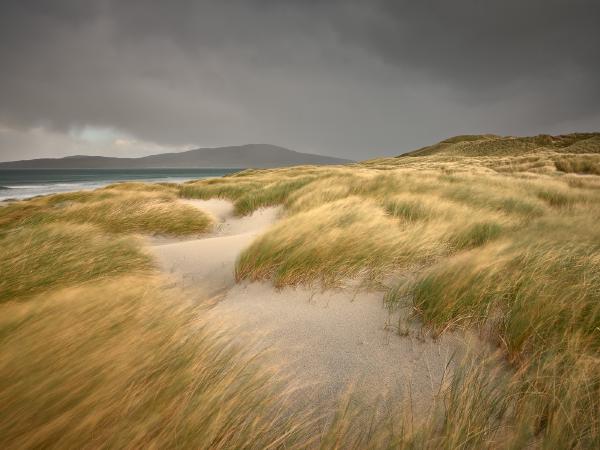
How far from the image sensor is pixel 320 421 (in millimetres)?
966

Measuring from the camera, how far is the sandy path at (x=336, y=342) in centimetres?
112

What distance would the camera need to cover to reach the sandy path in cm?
112

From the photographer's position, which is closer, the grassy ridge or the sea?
the grassy ridge

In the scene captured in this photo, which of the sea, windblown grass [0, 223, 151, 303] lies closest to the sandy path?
windblown grass [0, 223, 151, 303]

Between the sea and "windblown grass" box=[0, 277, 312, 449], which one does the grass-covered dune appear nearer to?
"windblown grass" box=[0, 277, 312, 449]

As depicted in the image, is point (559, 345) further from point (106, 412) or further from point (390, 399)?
point (106, 412)

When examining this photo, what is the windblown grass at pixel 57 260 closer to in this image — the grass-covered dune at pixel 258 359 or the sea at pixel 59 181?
the grass-covered dune at pixel 258 359

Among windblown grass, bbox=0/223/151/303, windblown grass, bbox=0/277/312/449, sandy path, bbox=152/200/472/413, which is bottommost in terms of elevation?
sandy path, bbox=152/200/472/413

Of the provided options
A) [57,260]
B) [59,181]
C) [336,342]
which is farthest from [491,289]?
[59,181]

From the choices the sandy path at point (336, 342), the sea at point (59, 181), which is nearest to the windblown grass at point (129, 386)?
the sandy path at point (336, 342)

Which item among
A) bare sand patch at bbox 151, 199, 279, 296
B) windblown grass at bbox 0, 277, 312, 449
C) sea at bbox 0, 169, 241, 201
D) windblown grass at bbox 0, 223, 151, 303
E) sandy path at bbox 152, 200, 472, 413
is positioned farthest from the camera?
sea at bbox 0, 169, 241, 201

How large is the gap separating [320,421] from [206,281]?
1.79 m

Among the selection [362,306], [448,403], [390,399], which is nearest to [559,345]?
[448,403]

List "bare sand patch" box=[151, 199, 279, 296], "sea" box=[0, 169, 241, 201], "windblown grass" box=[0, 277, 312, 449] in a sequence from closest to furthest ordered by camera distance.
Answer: "windblown grass" box=[0, 277, 312, 449] < "bare sand patch" box=[151, 199, 279, 296] < "sea" box=[0, 169, 241, 201]
